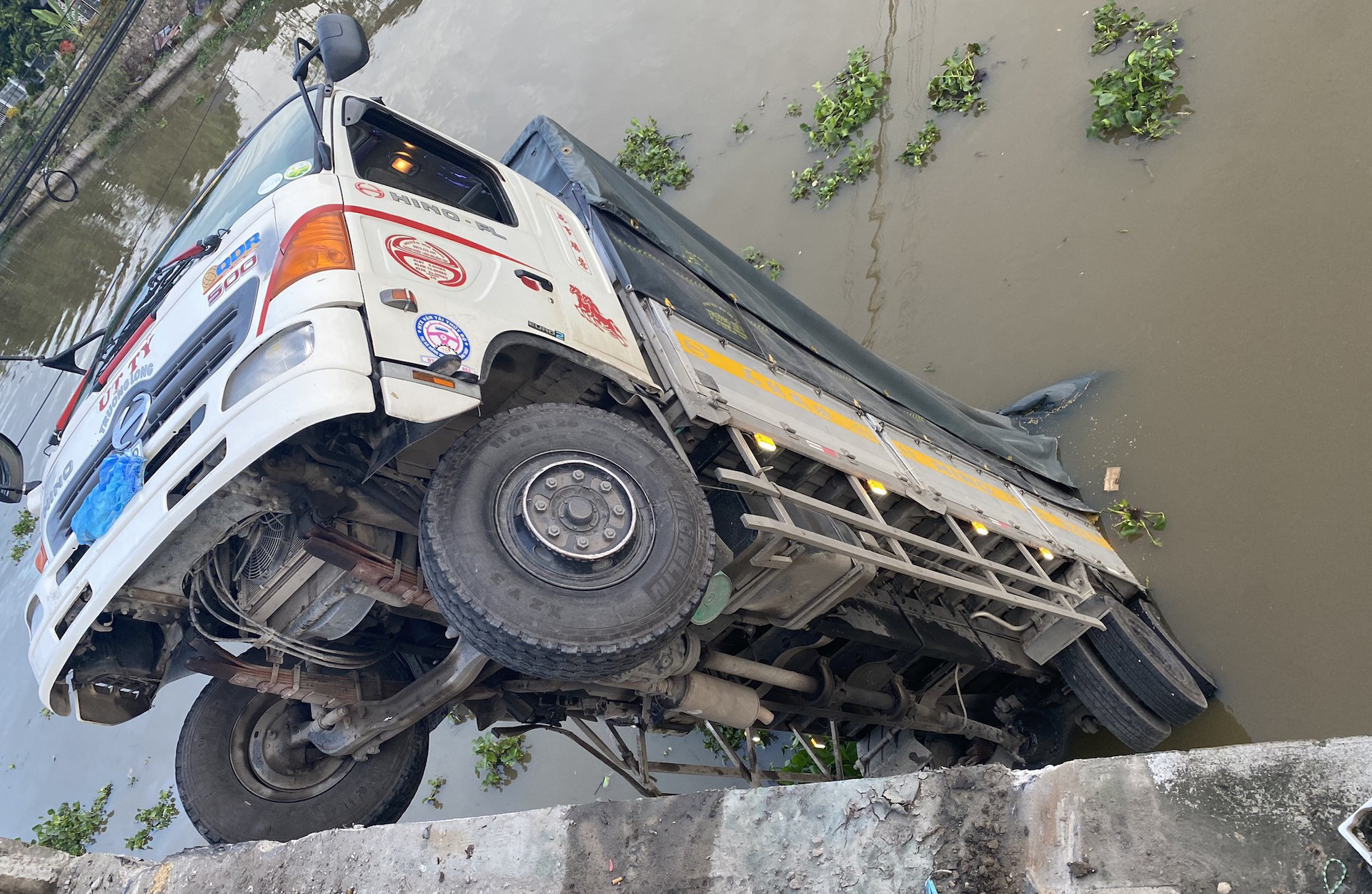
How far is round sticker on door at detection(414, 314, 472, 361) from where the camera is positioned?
2549 millimetres

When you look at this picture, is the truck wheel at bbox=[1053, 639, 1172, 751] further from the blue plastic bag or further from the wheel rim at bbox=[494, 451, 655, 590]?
the blue plastic bag

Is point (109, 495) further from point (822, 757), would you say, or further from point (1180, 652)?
point (1180, 652)

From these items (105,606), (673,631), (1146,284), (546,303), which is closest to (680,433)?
(546,303)

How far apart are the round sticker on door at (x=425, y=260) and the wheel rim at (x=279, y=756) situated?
2060 mm

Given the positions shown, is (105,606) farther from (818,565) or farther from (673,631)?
(818,565)

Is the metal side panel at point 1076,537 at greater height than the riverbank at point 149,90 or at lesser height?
lesser

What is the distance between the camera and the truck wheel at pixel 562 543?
2357mm

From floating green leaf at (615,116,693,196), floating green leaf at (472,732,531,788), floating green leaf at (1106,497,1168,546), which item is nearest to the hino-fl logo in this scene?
floating green leaf at (472,732,531,788)

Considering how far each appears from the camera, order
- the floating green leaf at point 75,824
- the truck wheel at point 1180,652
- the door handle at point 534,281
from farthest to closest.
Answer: the floating green leaf at point 75,824, the truck wheel at point 1180,652, the door handle at point 534,281

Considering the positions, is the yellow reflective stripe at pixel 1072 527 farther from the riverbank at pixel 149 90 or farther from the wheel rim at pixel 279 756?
the riverbank at pixel 149 90

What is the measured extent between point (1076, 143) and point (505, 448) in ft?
22.1

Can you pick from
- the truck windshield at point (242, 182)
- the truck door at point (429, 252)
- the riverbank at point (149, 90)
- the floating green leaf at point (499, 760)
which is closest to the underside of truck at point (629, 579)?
the truck door at point (429, 252)

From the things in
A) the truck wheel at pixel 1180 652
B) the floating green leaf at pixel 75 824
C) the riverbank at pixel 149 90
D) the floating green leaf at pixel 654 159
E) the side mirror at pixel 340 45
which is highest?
the riverbank at pixel 149 90

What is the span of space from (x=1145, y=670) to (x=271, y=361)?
4908 millimetres
